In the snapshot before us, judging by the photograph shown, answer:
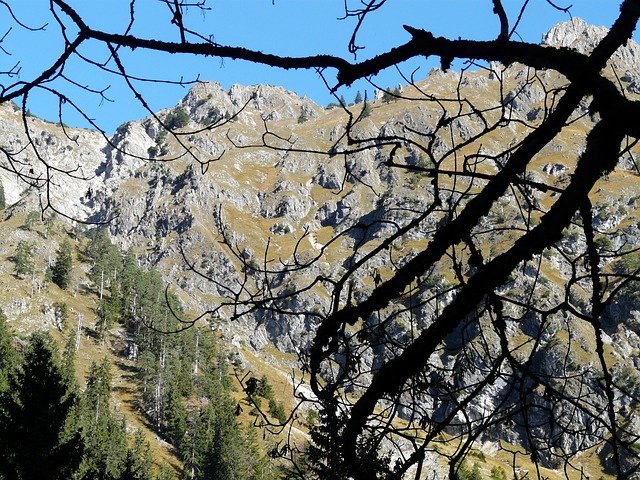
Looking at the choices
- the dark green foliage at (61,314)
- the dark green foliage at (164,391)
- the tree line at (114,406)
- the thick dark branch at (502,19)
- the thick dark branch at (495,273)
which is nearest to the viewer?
the thick dark branch at (495,273)

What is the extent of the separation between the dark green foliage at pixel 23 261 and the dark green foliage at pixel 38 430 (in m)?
102

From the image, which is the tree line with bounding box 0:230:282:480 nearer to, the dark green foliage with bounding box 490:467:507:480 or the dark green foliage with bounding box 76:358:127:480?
the dark green foliage with bounding box 76:358:127:480

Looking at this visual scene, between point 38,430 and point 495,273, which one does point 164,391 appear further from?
point 495,273

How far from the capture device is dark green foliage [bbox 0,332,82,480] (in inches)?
941

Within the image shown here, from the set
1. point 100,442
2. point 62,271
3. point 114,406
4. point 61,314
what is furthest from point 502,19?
point 62,271

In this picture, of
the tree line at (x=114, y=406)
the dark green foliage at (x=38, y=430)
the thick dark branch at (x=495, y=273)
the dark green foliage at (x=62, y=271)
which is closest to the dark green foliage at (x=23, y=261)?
the dark green foliage at (x=62, y=271)

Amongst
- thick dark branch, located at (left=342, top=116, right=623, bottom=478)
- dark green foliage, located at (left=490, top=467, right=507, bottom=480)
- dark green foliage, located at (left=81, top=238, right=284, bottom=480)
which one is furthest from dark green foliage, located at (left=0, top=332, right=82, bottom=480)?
dark green foliage, located at (left=490, top=467, right=507, bottom=480)

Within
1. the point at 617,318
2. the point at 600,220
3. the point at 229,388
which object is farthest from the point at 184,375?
the point at 600,220

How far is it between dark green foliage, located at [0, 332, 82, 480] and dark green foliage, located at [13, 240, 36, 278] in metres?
102

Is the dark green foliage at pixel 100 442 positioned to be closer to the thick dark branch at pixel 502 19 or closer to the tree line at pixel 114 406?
the tree line at pixel 114 406

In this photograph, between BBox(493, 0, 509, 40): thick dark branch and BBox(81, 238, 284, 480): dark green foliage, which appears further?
BBox(81, 238, 284, 480): dark green foliage

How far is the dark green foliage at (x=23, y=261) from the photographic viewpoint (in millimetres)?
120000

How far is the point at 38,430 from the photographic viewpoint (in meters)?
25.1

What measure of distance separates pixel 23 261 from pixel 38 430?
10540 centimetres
